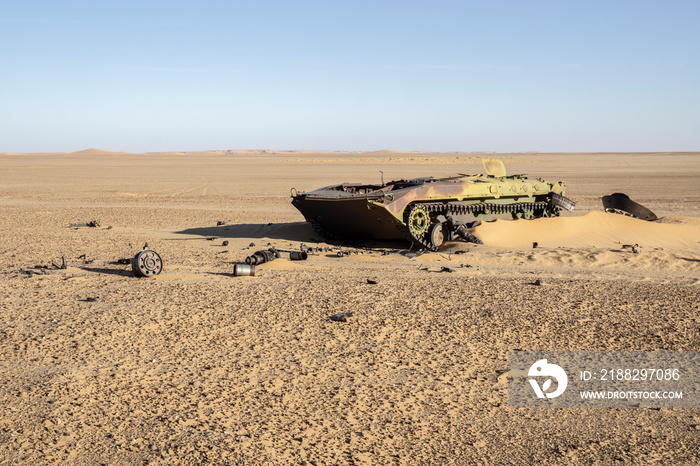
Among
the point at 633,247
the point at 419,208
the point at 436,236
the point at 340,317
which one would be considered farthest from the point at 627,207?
the point at 340,317

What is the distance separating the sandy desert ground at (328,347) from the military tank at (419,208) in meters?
0.64

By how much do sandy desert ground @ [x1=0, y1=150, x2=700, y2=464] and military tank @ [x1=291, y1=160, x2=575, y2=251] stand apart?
0.64 m

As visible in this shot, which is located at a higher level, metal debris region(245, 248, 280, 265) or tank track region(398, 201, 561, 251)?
tank track region(398, 201, 561, 251)

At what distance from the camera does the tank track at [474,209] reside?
15.4m

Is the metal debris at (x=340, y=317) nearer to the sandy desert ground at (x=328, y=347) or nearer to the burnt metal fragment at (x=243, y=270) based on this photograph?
the sandy desert ground at (x=328, y=347)

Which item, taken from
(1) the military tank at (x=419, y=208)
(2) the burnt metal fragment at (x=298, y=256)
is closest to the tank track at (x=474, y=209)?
(1) the military tank at (x=419, y=208)

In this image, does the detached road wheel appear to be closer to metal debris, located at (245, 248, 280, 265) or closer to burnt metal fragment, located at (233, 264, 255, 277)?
metal debris, located at (245, 248, 280, 265)

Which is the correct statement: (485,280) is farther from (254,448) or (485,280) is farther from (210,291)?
(254,448)

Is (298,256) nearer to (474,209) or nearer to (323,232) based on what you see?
(323,232)

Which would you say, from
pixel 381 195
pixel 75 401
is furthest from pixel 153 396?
pixel 381 195

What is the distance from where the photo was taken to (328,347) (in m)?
7.85

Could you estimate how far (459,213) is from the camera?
16516 mm

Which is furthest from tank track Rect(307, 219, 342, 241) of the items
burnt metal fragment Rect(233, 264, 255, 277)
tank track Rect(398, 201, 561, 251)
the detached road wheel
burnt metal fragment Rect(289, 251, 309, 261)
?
burnt metal fragment Rect(233, 264, 255, 277)

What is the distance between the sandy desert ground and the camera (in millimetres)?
5367
